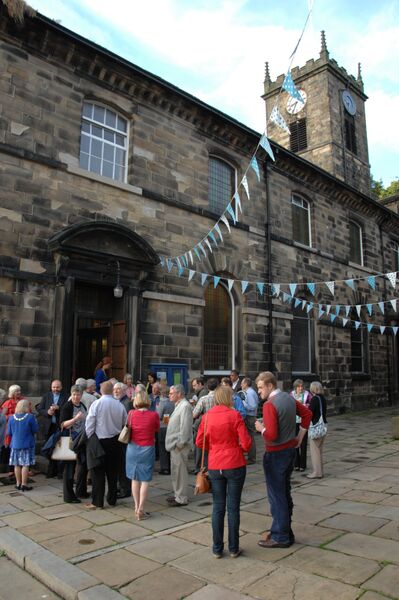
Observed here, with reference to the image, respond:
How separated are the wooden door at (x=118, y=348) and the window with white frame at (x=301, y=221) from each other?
27.9 feet

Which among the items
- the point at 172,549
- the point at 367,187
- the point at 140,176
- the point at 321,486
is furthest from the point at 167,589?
the point at 367,187

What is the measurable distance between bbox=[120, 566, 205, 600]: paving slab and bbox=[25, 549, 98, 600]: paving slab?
372mm

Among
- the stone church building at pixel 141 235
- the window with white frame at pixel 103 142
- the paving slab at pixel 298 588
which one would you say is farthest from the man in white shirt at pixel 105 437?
the window with white frame at pixel 103 142

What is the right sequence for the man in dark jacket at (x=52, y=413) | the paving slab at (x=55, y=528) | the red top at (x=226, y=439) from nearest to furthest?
the red top at (x=226, y=439)
the paving slab at (x=55, y=528)
the man in dark jacket at (x=52, y=413)

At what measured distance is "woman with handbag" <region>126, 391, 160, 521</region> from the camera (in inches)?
230

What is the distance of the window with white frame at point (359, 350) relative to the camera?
19500 millimetres

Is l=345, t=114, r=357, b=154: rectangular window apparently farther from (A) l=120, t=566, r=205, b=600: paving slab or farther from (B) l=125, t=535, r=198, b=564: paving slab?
(A) l=120, t=566, r=205, b=600: paving slab

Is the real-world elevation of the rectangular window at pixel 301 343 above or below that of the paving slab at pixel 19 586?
above

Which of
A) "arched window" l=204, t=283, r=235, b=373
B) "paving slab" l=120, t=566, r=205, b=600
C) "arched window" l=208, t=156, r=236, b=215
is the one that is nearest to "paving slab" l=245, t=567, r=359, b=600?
"paving slab" l=120, t=566, r=205, b=600

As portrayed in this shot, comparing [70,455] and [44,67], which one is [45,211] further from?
[70,455]

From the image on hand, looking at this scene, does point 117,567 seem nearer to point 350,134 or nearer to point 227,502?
point 227,502

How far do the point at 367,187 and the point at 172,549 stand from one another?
2688cm

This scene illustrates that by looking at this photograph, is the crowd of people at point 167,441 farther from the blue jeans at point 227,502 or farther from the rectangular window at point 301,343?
the rectangular window at point 301,343

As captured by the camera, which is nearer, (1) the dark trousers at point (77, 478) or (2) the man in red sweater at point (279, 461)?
(2) the man in red sweater at point (279, 461)
